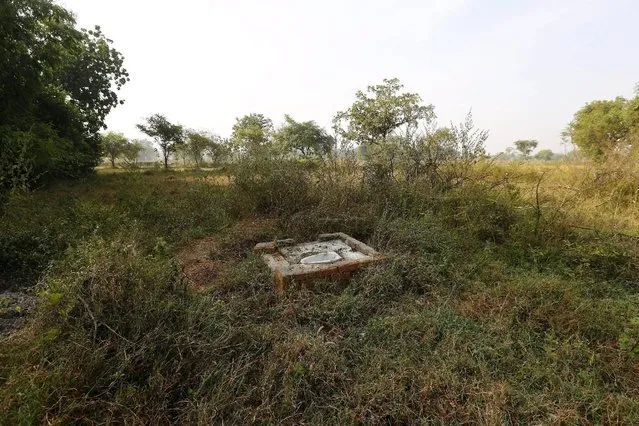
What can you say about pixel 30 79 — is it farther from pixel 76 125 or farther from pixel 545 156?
pixel 545 156

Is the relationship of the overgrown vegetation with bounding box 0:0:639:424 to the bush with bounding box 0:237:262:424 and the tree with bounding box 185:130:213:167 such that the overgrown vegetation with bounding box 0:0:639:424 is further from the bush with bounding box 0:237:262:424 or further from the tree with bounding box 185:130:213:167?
the tree with bounding box 185:130:213:167

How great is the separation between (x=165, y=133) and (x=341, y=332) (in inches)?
840

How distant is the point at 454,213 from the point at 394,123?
1912 cm

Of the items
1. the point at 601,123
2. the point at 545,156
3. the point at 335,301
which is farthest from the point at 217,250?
the point at 545,156

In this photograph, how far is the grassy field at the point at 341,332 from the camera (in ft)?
5.47

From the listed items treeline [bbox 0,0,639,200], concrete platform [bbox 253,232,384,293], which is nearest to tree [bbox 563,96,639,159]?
treeline [bbox 0,0,639,200]

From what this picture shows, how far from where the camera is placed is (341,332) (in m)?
2.37

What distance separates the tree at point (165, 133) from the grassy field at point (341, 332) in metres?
17.7

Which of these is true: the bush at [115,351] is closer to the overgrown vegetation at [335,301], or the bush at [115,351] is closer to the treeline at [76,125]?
the overgrown vegetation at [335,301]

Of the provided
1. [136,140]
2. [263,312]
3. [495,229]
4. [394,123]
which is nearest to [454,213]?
[495,229]

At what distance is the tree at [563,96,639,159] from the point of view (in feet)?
34.4

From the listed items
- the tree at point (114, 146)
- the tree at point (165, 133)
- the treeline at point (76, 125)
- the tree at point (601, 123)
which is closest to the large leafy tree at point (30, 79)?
the treeline at point (76, 125)

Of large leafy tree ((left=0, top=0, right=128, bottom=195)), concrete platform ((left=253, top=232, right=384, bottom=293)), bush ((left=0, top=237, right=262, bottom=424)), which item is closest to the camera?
bush ((left=0, top=237, right=262, bottom=424))

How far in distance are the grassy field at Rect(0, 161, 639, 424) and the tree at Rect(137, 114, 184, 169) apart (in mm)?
17705
